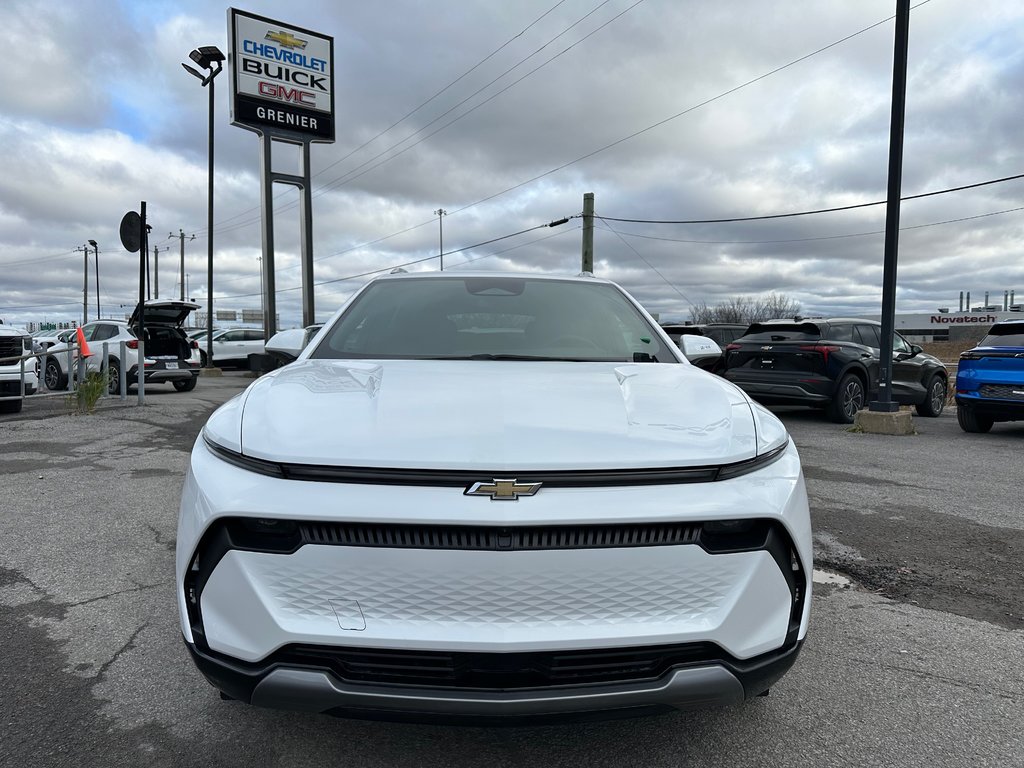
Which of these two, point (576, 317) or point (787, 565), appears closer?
point (787, 565)

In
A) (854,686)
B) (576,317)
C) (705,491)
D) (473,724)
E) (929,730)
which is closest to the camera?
(473,724)

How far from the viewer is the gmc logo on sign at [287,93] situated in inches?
789

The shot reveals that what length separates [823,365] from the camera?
10227 millimetres

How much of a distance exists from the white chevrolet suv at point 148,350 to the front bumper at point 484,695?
13.5 metres

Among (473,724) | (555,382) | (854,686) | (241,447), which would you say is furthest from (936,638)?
(241,447)

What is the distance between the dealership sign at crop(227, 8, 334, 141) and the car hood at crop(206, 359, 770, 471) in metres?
20.2

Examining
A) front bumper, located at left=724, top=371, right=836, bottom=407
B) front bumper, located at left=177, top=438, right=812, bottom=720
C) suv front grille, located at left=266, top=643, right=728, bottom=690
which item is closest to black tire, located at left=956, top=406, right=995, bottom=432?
front bumper, located at left=724, top=371, right=836, bottom=407

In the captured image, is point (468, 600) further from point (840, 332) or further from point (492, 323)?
point (840, 332)

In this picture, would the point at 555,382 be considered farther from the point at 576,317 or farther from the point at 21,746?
the point at 21,746

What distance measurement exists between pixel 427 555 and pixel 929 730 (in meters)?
1.83

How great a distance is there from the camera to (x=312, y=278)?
21.6 metres

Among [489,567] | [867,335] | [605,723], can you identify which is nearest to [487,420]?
[489,567]

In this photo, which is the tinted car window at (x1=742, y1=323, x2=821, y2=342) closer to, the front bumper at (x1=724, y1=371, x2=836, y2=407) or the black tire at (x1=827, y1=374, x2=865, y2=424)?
the front bumper at (x1=724, y1=371, x2=836, y2=407)

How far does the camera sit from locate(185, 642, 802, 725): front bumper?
165cm
